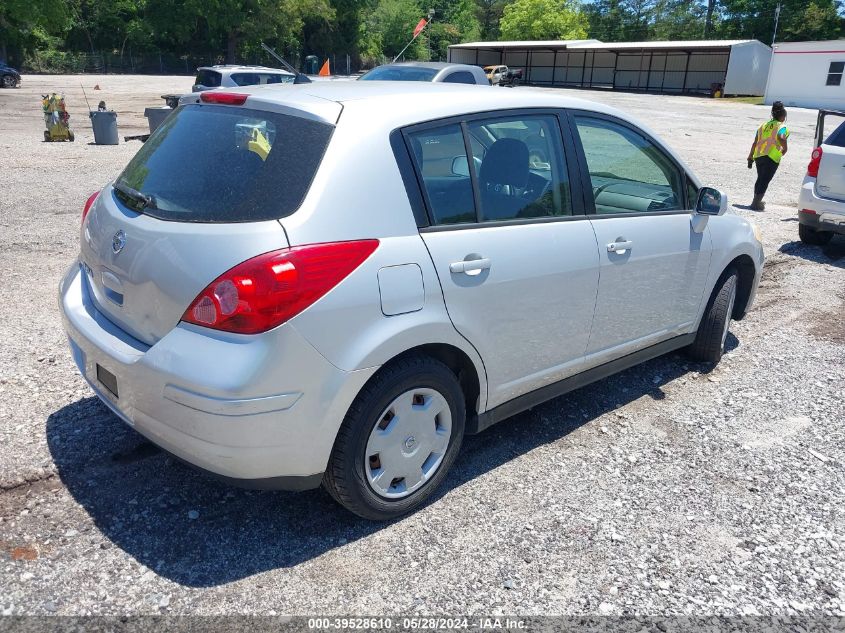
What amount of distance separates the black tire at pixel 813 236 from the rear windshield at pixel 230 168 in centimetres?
770

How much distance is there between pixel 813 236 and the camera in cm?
866

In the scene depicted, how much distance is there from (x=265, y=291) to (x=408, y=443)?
986 mm

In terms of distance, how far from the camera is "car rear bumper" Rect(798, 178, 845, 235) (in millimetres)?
7887

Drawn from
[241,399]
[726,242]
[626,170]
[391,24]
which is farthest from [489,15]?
[241,399]

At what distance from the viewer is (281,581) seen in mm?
2770

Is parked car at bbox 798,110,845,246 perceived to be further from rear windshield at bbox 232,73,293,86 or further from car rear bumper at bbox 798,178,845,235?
rear windshield at bbox 232,73,293,86

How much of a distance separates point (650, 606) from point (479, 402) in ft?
3.69

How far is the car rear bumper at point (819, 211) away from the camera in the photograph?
7.89 meters

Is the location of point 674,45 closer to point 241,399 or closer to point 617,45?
point 617,45

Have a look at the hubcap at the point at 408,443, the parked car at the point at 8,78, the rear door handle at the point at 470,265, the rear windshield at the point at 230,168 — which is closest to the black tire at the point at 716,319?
the rear door handle at the point at 470,265

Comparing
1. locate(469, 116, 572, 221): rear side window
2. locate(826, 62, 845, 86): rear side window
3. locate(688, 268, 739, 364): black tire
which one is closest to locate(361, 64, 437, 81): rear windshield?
locate(688, 268, 739, 364): black tire

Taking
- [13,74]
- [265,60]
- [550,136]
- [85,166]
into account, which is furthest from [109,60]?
[550,136]

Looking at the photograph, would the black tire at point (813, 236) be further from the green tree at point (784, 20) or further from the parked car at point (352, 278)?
the green tree at point (784, 20)

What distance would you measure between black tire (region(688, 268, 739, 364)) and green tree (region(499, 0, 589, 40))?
3135 inches
